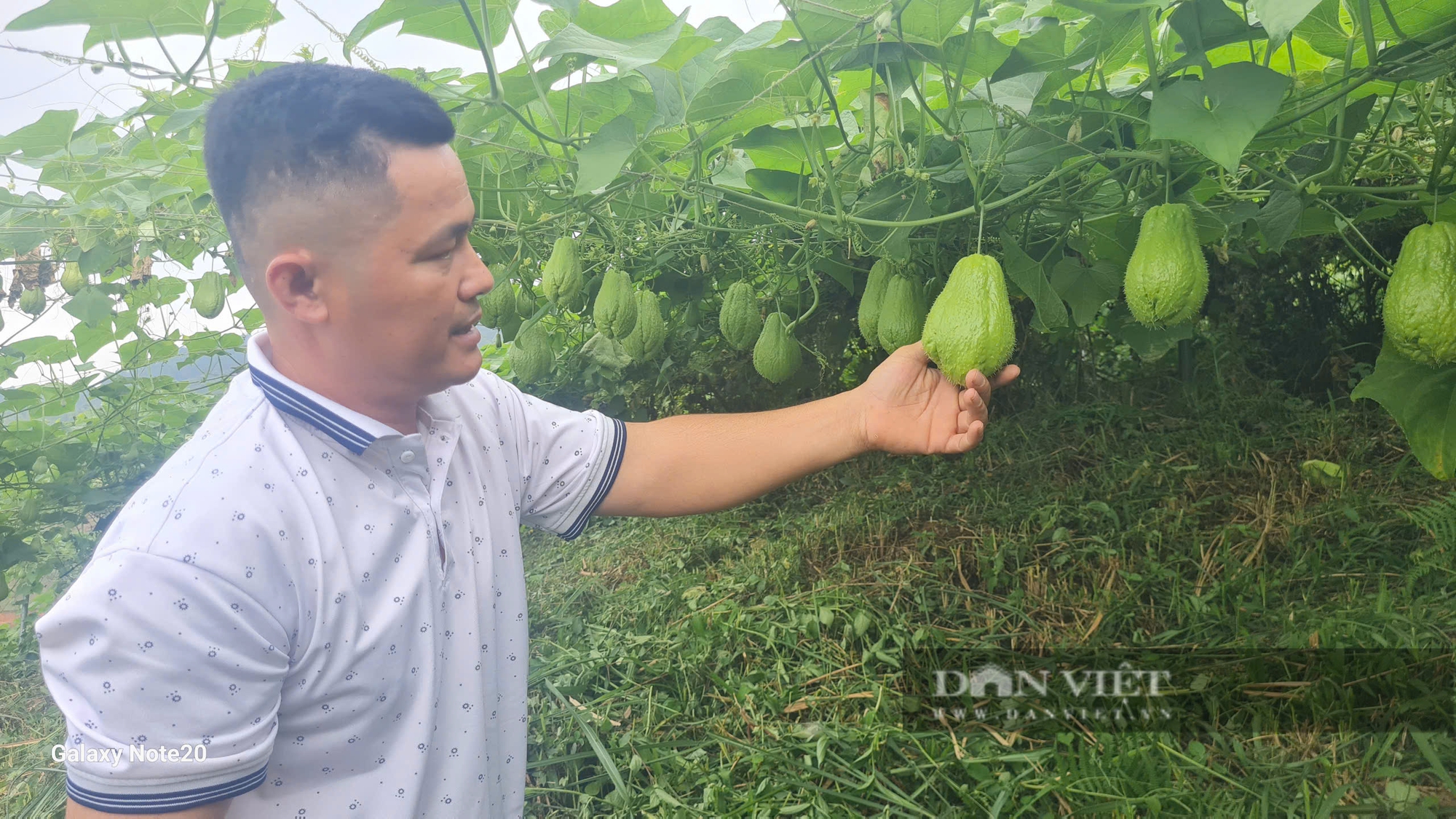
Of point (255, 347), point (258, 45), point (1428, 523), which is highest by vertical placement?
point (258, 45)

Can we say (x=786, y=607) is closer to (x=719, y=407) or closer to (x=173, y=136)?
(x=719, y=407)

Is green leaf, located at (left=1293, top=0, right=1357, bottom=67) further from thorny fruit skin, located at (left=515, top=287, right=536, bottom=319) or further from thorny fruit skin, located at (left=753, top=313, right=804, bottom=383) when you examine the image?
thorny fruit skin, located at (left=515, top=287, right=536, bottom=319)

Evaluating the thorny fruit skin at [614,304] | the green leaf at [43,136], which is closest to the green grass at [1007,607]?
the thorny fruit skin at [614,304]

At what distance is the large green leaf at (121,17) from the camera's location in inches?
55.7

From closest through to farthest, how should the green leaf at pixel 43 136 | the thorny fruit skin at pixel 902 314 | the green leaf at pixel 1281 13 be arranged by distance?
the green leaf at pixel 1281 13
the thorny fruit skin at pixel 902 314
the green leaf at pixel 43 136

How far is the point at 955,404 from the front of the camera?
5.08ft

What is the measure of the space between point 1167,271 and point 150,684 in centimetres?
130

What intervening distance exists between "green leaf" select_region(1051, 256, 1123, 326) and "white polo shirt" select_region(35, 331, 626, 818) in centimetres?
116

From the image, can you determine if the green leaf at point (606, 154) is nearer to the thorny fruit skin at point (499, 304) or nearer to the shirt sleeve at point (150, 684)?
the shirt sleeve at point (150, 684)

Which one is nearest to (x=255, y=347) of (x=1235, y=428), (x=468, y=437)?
(x=468, y=437)

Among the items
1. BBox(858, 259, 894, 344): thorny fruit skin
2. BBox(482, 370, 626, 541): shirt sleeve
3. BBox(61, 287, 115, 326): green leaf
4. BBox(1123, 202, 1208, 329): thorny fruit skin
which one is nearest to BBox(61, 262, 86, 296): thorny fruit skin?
BBox(61, 287, 115, 326): green leaf

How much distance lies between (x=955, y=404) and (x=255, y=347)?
1097 millimetres

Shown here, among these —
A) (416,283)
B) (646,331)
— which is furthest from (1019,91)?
(416,283)

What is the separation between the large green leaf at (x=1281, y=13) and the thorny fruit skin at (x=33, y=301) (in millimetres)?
→ 3699
